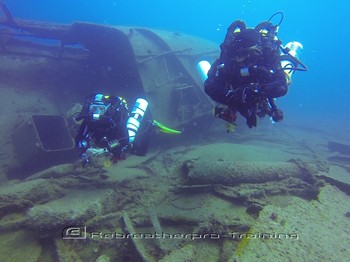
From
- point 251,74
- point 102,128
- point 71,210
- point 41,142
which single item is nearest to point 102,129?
point 102,128

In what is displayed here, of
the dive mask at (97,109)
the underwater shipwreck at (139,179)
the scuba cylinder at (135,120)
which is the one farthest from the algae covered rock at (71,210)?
the dive mask at (97,109)

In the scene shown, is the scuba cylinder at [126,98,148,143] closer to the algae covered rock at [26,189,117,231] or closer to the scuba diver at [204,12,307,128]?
the algae covered rock at [26,189,117,231]

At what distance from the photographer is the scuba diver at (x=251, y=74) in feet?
10.7

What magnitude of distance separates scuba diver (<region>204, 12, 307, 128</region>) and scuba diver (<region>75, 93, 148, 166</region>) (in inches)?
54.9

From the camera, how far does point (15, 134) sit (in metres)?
6.41

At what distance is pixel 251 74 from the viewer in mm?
3324

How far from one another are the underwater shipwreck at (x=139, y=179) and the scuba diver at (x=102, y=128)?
333 millimetres

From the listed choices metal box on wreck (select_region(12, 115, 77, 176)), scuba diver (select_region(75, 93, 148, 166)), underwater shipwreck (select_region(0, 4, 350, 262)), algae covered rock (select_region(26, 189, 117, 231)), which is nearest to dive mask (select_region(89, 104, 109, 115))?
scuba diver (select_region(75, 93, 148, 166))

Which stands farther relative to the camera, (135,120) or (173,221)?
(135,120)

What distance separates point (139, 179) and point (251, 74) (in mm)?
3240

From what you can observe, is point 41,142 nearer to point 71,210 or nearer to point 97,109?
point 71,210

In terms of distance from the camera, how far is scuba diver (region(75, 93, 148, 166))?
3.78 meters

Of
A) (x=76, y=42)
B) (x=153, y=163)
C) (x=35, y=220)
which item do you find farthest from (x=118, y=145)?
(x=76, y=42)

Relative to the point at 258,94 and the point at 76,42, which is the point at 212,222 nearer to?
the point at 258,94
